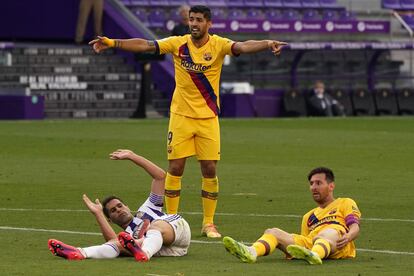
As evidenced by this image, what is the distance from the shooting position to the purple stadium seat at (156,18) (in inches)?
1763

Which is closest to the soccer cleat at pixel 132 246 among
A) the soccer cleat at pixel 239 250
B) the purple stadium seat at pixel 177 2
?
the soccer cleat at pixel 239 250

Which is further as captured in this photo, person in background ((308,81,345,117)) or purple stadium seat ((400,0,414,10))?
purple stadium seat ((400,0,414,10))

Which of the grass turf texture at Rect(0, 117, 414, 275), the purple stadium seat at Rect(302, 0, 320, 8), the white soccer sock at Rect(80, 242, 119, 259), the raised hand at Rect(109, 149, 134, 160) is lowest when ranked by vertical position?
the grass turf texture at Rect(0, 117, 414, 275)

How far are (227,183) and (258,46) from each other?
21.5 ft

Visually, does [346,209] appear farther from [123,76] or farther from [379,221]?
[123,76]

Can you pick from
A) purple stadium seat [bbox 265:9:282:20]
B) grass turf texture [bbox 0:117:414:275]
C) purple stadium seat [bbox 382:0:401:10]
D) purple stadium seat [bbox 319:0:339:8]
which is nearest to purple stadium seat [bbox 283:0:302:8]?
purple stadium seat [bbox 265:9:282:20]

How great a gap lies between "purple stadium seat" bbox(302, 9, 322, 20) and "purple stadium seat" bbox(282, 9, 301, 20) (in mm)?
218

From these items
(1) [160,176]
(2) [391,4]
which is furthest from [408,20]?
(1) [160,176]

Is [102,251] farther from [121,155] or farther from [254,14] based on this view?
[254,14]

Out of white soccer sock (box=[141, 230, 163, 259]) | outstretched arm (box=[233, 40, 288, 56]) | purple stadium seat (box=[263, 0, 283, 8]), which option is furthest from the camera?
purple stadium seat (box=[263, 0, 283, 8])

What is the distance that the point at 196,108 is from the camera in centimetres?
1409

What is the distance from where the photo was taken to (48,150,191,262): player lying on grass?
11523 millimetres

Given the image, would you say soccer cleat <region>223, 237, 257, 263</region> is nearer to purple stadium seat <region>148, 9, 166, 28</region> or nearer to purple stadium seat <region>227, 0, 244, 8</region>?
purple stadium seat <region>148, 9, 166, 28</region>

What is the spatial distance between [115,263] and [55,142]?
16780 millimetres
